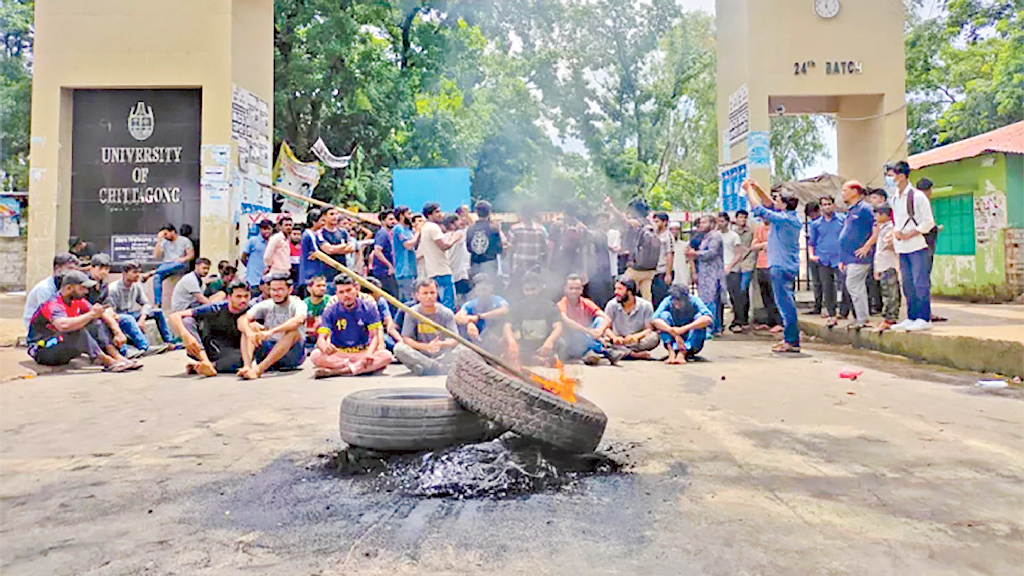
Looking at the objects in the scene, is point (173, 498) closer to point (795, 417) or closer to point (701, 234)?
point (795, 417)

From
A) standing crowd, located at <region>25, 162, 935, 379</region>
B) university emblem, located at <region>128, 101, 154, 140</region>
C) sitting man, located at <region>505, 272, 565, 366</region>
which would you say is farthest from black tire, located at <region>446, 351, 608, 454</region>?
university emblem, located at <region>128, 101, 154, 140</region>

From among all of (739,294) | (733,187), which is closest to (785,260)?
(739,294)

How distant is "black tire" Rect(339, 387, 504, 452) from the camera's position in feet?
11.7

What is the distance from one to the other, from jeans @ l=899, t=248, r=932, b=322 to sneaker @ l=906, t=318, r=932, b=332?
6 cm

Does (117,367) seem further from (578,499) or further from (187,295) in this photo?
(578,499)

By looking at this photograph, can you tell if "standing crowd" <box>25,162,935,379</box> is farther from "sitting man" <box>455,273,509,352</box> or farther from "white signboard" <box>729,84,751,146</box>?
"white signboard" <box>729,84,751,146</box>

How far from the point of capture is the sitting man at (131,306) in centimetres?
789

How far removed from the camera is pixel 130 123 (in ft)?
35.3

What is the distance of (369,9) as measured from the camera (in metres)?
18.8

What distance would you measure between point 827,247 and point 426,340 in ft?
16.7

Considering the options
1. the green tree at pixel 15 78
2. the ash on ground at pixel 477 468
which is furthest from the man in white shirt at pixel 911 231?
the green tree at pixel 15 78

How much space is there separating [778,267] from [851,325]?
1573 millimetres

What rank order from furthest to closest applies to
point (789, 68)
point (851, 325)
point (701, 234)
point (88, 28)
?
1. point (789, 68)
2. point (88, 28)
3. point (701, 234)
4. point (851, 325)

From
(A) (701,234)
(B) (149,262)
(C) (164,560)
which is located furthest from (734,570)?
(B) (149,262)
